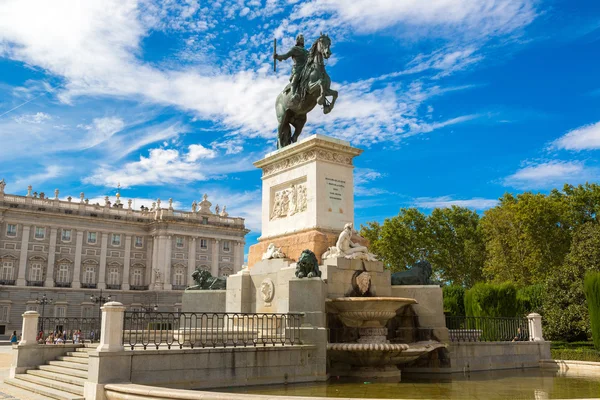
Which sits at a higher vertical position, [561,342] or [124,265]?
[124,265]

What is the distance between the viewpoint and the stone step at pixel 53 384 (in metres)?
10.4

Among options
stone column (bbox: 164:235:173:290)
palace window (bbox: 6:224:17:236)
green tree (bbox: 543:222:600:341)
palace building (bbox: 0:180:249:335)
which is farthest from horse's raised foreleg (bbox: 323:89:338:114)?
stone column (bbox: 164:235:173:290)

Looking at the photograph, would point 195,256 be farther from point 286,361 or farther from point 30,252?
point 286,361

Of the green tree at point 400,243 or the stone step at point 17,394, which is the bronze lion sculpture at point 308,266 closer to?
the stone step at point 17,394

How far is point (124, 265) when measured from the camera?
275 ft

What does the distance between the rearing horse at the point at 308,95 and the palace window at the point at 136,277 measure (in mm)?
72234

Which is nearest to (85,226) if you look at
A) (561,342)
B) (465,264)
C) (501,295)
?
(465,264)

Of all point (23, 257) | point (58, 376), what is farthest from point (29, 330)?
point (23, 257)

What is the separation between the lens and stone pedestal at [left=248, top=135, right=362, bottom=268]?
1493cm

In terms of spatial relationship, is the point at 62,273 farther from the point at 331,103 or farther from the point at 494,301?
the point at 331,103

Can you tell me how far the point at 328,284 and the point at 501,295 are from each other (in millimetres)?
21588

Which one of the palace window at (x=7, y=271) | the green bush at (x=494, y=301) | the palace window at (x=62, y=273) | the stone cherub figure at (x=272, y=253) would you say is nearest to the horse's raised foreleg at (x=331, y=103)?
the stone cherub figure at (x=272, y=253)

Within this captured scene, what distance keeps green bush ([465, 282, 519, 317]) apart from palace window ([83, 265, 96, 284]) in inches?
2438

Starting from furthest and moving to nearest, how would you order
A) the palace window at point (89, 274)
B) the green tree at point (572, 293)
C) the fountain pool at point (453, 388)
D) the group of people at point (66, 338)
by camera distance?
the palace window at point (89, 274) < the green tree at point (572, 293) < the group of people at point (66, 338) < the fountain pool at point (453, 388)
